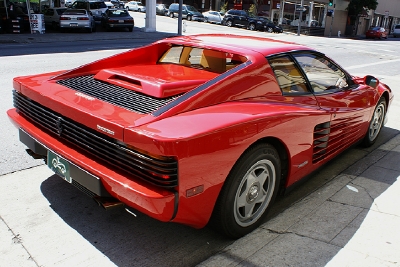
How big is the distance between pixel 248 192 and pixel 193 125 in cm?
78

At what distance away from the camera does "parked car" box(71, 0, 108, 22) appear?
28391 millimetres

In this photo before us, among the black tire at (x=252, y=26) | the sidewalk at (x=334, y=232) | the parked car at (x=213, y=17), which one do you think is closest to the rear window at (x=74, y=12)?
the black tire at (x=252, y=26)

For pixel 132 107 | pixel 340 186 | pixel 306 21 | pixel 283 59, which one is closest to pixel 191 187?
pixel 132 107

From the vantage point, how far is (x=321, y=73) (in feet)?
13.8

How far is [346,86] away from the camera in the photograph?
4.23m

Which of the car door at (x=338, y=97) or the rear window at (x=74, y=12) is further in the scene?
the rear window at (x=74, y=12)

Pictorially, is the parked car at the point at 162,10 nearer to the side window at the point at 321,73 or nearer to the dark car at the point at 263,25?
the dark car at the point at 263,25

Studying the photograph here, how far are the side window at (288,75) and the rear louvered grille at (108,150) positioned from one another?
1.45m

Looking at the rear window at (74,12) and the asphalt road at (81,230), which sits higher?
the rear window at (74,12)

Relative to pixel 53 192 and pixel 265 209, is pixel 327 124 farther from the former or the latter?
pixel 53 192

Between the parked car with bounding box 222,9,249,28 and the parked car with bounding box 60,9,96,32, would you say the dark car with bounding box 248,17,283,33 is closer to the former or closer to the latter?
the parked car with bounding box 222,9,249,28

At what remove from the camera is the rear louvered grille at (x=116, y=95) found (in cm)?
281

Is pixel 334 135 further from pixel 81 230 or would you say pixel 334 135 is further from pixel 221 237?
pixel 81 230

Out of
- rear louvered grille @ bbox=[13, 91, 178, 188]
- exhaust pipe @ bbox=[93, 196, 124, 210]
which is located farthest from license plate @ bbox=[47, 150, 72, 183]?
exhaust pipe @ bbox=[93, 196, 124, 210]
